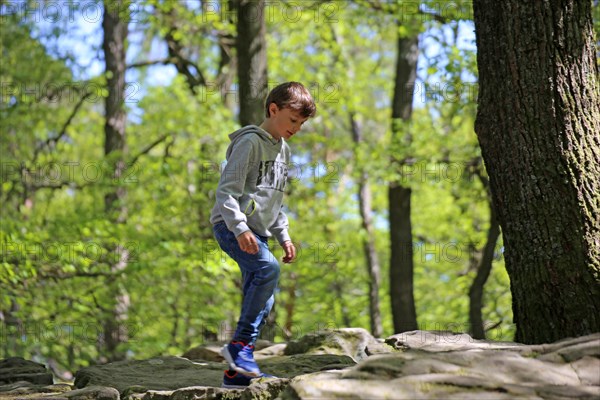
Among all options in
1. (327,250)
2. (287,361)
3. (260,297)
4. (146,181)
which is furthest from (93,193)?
(260,297)

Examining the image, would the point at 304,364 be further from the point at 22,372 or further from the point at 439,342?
the point at 22,372

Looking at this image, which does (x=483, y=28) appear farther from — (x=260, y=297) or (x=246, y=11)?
(x=246, y=11)

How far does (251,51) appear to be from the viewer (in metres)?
10.5

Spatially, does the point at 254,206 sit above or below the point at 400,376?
above

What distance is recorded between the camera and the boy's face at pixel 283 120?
192 inches

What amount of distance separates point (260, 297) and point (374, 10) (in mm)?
10125

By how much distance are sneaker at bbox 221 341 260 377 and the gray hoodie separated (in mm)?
732

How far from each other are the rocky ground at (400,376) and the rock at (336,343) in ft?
1.29

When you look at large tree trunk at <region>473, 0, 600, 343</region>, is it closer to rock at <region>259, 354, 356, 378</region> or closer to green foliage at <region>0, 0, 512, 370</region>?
rock at <region>259, 354, 356, 378</region>

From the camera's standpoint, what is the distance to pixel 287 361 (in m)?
5.89

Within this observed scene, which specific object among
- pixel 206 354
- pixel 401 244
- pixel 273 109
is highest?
pixel 273 109

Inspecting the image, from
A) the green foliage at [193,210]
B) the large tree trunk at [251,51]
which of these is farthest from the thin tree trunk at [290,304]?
the large tree trunk at [251,51]

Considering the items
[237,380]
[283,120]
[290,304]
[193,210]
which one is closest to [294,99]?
[283,120]

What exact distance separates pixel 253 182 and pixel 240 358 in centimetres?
111
